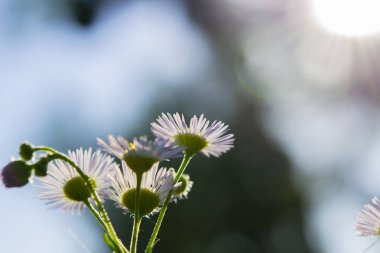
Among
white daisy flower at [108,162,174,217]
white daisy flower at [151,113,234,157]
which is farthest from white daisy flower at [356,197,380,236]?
white daisy flower at [108,162,174,217]

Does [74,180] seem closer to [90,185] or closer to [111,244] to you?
[90,185]

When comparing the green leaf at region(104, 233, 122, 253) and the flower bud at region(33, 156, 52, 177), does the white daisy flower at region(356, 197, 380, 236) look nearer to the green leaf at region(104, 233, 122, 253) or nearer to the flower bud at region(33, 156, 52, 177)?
the green leaf at region(104, 233, 122, 253)

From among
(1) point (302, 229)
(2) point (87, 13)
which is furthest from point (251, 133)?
(2) point (87, 13)

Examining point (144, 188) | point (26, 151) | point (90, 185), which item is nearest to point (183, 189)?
point (144, 188)

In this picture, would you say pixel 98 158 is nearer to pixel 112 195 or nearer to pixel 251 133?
pixel 112 195

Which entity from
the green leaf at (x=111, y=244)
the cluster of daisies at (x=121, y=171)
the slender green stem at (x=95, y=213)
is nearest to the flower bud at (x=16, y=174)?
the cluster of daisies at (x=121, y=171)

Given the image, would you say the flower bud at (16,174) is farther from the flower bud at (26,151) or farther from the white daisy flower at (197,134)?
the white daisy flower at (197,134)
